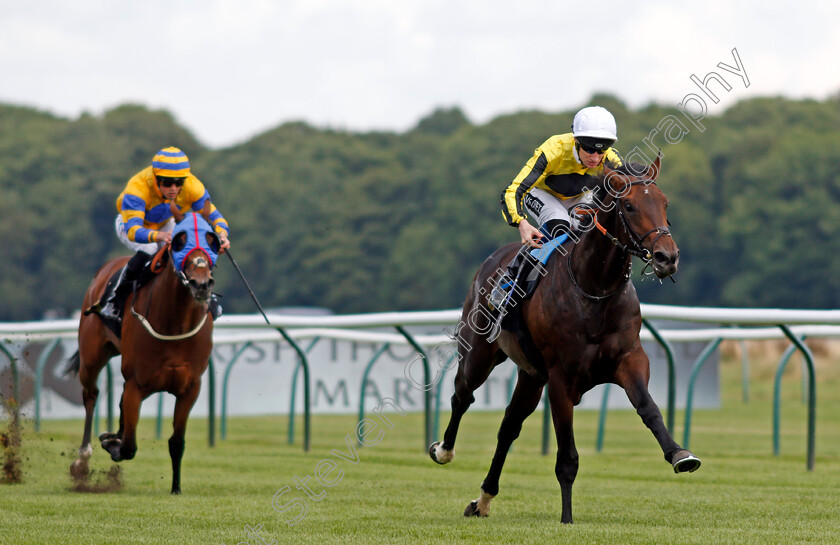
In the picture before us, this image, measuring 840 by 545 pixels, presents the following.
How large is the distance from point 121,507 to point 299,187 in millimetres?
61573

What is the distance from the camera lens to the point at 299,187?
68500 millimetres

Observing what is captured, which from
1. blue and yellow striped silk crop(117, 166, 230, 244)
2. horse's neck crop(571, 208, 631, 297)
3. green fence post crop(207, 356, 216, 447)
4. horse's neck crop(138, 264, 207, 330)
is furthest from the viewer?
green fence post crop(207, 356, 216, 447)

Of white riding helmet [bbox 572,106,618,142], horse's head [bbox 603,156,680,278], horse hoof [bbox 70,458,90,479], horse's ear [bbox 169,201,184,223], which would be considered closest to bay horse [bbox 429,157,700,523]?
horse's head [bbox 603,156,680,278]

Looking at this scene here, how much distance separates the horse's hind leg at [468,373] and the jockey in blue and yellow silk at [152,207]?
67.2 inches

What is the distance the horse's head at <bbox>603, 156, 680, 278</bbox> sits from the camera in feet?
19.2

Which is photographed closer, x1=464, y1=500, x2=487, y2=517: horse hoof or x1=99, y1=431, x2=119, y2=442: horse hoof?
x1=464, y1=500, x2=487, y2=517: horse hoof

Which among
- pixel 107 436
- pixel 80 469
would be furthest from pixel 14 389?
pixel 107 436

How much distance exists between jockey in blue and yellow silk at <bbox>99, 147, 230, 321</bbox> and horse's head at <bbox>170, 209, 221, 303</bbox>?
423 mm

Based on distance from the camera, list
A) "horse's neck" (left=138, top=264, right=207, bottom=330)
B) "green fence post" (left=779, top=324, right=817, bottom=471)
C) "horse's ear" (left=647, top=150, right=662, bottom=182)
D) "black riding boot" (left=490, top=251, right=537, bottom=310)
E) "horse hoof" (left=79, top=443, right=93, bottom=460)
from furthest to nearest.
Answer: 1. "green fence post" (left=779, top=324, right=817, bottom=471)
2. "horse hoof" (left=79, top=443, right=93, bottom=460)
3. "horse's neck" (left=138, top=264, right=207, bottom=330)
4. "black riding boot" (left=490, top=251, right=537, bottom=310)
5. "horse's ear" (left=647, top=150, right=662, bottom=182)

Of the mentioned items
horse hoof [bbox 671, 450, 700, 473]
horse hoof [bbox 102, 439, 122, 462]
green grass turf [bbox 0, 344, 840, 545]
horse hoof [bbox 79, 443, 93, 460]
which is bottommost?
green grass turf [bbox 0, 344, 840, 545]

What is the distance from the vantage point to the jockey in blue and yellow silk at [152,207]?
27.1ft

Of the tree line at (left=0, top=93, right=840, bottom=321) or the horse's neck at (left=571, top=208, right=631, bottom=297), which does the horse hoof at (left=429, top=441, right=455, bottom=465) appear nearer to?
the horse's neck at (left=571, top=208, right=631, bottom=297)

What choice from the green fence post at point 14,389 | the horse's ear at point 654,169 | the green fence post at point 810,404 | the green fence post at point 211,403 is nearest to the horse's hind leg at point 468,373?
the horse's ear at point 654,169

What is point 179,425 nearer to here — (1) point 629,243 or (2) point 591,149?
(2) point 591,149
